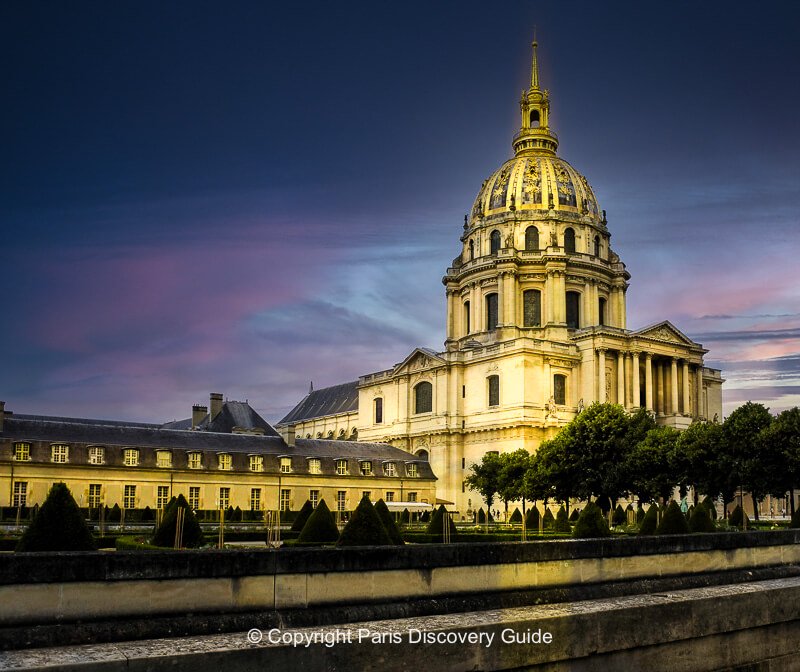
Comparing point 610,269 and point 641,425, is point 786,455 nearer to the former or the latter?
point 641,425

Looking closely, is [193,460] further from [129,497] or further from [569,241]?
[569,241]

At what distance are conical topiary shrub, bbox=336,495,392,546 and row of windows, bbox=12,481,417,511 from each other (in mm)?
35376

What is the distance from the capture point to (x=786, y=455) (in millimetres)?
51250

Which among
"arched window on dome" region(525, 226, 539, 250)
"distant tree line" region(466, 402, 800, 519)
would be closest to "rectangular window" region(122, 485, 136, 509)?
"distant tree line" region(466, 402, 800, 519)

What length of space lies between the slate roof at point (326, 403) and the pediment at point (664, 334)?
129 feet

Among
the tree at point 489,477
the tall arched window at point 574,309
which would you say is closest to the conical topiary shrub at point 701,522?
the tree at point 489,477

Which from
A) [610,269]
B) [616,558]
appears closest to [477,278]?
[610,269]

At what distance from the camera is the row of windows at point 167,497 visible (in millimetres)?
55031

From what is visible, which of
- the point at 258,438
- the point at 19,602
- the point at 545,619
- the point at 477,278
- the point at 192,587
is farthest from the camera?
the point at 477,278

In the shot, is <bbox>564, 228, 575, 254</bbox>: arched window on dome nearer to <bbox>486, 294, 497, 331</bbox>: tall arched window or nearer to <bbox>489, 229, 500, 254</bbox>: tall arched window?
<bbox>489, 229, 500, 254</bbox>: tall arched window

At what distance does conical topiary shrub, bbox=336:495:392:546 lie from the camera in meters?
17.5

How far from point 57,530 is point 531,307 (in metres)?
83.1

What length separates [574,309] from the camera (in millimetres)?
95875

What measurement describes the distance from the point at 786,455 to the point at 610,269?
1960 inches
